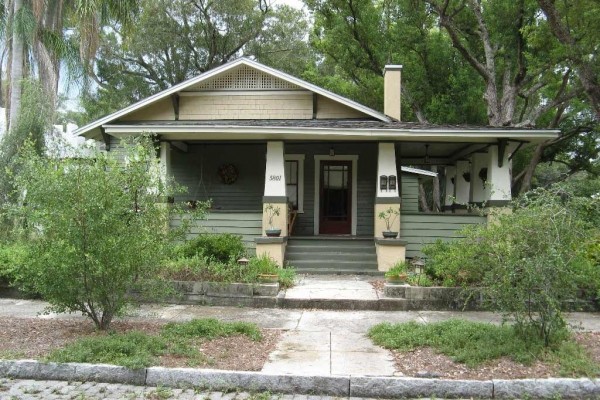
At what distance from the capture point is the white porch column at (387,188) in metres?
12.4

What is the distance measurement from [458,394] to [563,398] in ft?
3.10

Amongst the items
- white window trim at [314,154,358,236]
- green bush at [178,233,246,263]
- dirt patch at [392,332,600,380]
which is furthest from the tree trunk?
dirt patch at [392,332,600,380]

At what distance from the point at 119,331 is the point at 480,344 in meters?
4.36

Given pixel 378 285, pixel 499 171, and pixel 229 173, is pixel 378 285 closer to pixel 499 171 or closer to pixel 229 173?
pixel 499 171

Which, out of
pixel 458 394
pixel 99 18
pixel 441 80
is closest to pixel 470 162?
pixel 441 80

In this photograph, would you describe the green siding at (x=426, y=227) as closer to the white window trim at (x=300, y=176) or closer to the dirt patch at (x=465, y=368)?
the white window trim at (x=300, y=176)

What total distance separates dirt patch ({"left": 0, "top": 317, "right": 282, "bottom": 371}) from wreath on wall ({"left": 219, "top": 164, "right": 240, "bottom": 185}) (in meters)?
7.96

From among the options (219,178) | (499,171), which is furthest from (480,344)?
(219,178)

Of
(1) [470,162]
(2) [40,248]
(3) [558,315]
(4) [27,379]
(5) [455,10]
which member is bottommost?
(4) [27,379]

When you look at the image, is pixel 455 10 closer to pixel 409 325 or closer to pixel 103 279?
pixel 409 325

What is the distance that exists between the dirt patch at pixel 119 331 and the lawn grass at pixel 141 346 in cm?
12

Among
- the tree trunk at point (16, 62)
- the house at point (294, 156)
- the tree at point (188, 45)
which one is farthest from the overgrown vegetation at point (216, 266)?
the tree at point (188, 45)

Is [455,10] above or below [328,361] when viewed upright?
above

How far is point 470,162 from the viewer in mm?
15586
